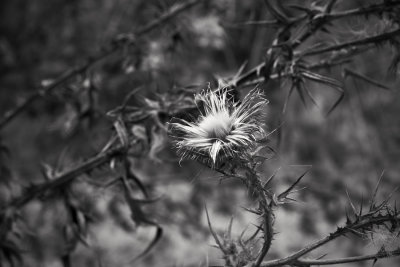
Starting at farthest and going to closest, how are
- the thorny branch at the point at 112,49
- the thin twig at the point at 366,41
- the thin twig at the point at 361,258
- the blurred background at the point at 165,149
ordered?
the blurred background at the point at 165,149 < the thorny branch at the point at 112,49 < the thin twig at the point at 366,41 < the thin twig at the point at 361,258

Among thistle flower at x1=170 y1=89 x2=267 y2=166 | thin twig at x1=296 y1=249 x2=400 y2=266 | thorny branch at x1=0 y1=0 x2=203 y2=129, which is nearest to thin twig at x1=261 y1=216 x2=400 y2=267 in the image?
thin twig at x1=296 y1=249 x2=400 y2=266

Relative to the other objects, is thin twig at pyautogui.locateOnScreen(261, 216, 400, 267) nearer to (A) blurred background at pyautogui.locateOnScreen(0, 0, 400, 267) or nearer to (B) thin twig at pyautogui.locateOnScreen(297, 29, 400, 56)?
(B) thin twig at pyautogui.locateOnScreen(297, 29, 400, 56)

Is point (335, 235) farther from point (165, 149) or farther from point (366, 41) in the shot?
point (165, 149)

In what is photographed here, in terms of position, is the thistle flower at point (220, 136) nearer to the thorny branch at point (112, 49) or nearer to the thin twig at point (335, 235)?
the thin twig at point (335, 235)

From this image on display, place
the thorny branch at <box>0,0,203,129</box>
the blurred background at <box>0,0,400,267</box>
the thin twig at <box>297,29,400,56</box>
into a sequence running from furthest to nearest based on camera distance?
the blurred background at <box>0,0,400,267</box>
the thorny branch at <box>0,0,203,129</box>
the thin twig at <box>297,29,400,56</box>

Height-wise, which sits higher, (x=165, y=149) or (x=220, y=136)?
(x=165, y=149)

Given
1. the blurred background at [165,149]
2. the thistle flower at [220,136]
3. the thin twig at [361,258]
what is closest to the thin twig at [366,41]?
the thistle flower at [220,136]

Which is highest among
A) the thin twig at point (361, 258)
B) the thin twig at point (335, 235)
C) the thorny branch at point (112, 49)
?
the thorny branch at point (112, 49)

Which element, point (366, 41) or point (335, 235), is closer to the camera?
point (335, 235)

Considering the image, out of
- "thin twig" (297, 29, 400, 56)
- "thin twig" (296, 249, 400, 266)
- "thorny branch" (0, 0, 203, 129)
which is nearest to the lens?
"thin twig" (296, 249, 400, 266)

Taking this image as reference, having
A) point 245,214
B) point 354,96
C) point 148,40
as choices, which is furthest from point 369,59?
point 148,40

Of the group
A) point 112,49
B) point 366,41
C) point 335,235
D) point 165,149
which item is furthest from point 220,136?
point 165,149
